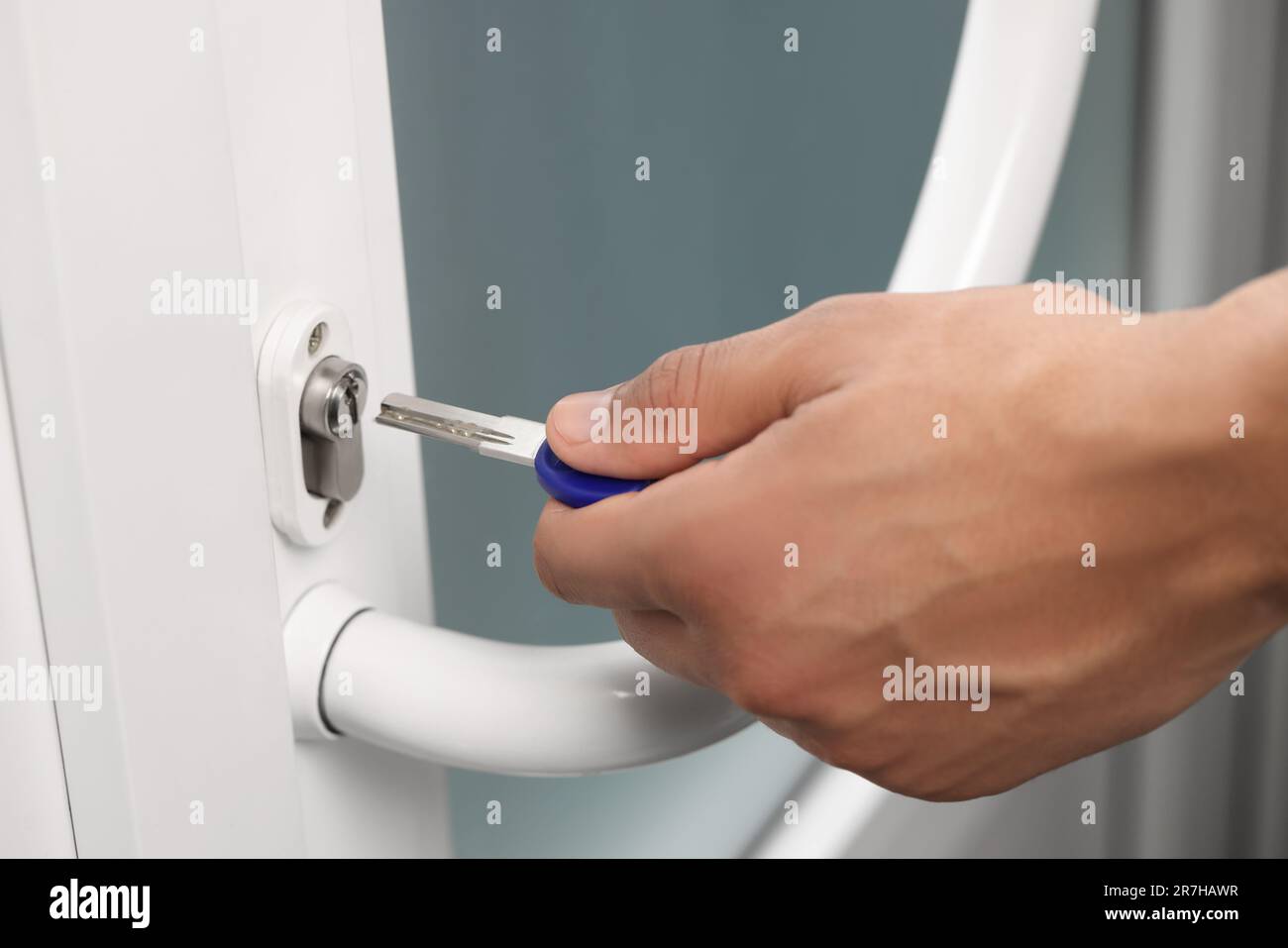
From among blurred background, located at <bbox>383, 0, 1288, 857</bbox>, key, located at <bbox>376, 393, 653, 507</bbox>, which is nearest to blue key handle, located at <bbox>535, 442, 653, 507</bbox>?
key, located at <bbox>376, 393, 653, 507</bbox>

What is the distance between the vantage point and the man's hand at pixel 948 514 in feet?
0.76

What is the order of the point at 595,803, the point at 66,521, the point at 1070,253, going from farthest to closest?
the point at 1070,253 → the point at 595,803 → the point at 66,521

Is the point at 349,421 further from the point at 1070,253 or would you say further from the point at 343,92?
the point at 1070,253

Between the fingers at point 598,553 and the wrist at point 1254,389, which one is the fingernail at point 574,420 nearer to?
the fingers at point 598,553

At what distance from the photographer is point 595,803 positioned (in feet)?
1.53

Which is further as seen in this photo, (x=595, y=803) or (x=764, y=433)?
(x=595, y=803)

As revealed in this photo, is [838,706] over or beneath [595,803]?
over

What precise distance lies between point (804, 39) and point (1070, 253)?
0.27 m

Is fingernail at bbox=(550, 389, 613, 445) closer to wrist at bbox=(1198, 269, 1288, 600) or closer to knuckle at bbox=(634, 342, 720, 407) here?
knuckle at bbox=(634, 342, 720, 407)

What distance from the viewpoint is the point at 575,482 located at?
26 cm

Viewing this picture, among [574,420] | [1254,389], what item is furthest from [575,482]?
[1254,389]

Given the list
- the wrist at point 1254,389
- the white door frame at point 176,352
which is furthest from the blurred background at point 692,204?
the wrist at point 1254,389

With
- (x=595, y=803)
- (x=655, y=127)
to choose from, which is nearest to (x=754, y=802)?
(x=595, y=803)

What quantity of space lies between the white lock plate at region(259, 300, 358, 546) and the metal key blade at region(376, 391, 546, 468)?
0.02 m
